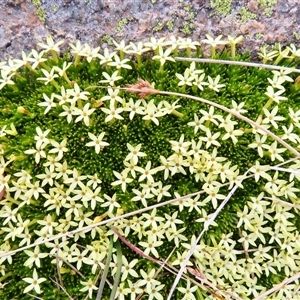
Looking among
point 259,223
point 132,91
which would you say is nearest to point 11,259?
point 132,91

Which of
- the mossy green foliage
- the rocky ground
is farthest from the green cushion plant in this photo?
the mossy green foliage

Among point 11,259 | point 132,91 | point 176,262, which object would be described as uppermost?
point 132,91

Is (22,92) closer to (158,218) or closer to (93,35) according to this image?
(93,35)

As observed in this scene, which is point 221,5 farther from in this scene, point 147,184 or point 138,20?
point 147,184

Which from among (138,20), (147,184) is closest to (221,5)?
(138,20)

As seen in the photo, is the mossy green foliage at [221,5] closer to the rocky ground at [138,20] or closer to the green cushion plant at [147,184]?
the rocky ground at [138,20]

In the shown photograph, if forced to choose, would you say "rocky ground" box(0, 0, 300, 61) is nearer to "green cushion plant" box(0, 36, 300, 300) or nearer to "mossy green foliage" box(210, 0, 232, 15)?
"mossy green foliage" box(210, 0, 232, 15)
